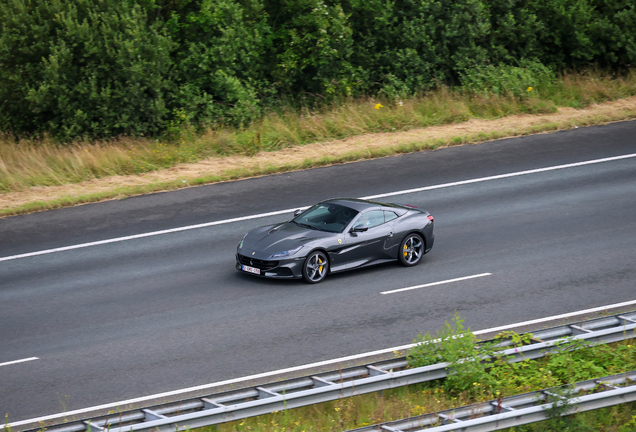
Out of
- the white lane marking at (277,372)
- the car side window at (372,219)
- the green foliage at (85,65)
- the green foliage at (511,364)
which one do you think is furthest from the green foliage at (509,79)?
the green foliage at (511,364)

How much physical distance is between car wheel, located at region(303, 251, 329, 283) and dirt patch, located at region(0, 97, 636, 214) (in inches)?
264

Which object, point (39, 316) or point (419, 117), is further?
point (419, 117)

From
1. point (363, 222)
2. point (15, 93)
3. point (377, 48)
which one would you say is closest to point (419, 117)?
point (377, 48)

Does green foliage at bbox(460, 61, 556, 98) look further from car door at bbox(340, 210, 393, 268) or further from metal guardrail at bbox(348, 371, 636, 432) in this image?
metal guardrail at bbox(348, 371, 636, 432)

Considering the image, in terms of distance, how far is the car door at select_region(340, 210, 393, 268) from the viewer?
1336cm

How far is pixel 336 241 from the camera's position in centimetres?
1322

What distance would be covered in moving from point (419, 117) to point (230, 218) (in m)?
8.73

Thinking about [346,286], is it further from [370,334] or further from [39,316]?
[39,316]

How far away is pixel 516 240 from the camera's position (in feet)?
48.9

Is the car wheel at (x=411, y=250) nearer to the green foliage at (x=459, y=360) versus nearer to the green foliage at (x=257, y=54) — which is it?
the green foliage at (x=459, y=360)

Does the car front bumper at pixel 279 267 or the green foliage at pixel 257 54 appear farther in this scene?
the green foliage at pixel 257 54

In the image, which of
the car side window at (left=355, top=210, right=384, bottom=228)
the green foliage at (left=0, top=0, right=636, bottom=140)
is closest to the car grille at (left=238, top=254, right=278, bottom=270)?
the car side window at (left=355, top=210, right=384, bottom=228)

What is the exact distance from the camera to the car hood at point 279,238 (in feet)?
42.6

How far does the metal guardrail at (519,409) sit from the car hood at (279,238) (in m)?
5.88
